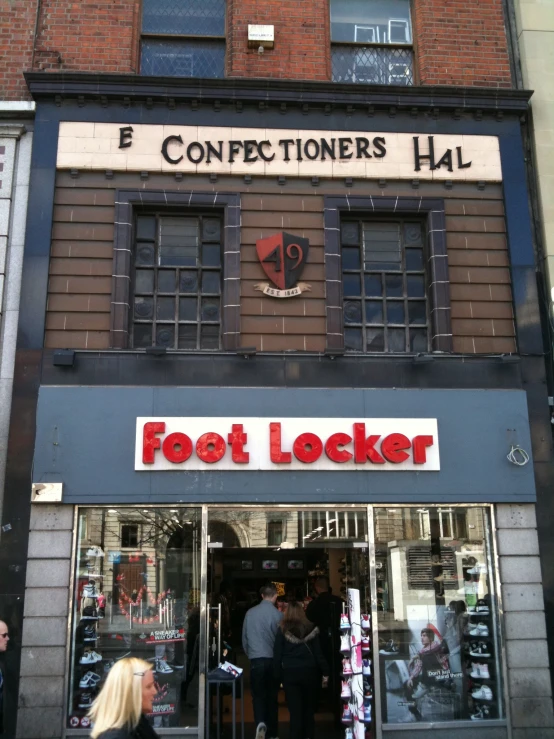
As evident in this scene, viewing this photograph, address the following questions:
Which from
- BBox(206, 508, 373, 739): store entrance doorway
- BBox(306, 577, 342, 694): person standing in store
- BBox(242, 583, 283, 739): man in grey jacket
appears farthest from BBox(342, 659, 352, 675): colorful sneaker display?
BBox(306, 577, 342, 694): person standing in store

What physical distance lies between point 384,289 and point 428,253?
888 mm

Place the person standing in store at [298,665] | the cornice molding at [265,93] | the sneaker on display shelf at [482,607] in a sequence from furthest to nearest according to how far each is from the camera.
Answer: the cornice molding at [265,93], the sneaker on display shelf at [482,607], the person standing in store at [298,665]

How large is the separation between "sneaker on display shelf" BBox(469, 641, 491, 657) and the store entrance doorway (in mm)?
1479

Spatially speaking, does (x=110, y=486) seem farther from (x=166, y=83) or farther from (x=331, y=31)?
(x=331, y=31)

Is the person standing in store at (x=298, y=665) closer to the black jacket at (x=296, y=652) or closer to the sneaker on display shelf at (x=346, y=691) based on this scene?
the black jacket at (x=296, y=652)

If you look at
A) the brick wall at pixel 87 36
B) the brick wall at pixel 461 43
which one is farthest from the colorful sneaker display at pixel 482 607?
the brick wall at pixel 87 36

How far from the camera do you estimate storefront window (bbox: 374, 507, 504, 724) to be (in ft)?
32.7

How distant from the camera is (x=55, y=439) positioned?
10.1m

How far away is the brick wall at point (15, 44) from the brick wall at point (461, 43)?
643 cm

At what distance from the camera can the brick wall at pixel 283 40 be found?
11836mm

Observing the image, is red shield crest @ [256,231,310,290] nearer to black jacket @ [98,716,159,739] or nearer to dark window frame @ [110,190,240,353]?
dark window frame @ [110,190,240,353]

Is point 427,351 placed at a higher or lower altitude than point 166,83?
lower

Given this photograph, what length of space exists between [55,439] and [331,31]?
27.0ft

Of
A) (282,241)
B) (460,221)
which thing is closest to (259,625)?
(282,241)
